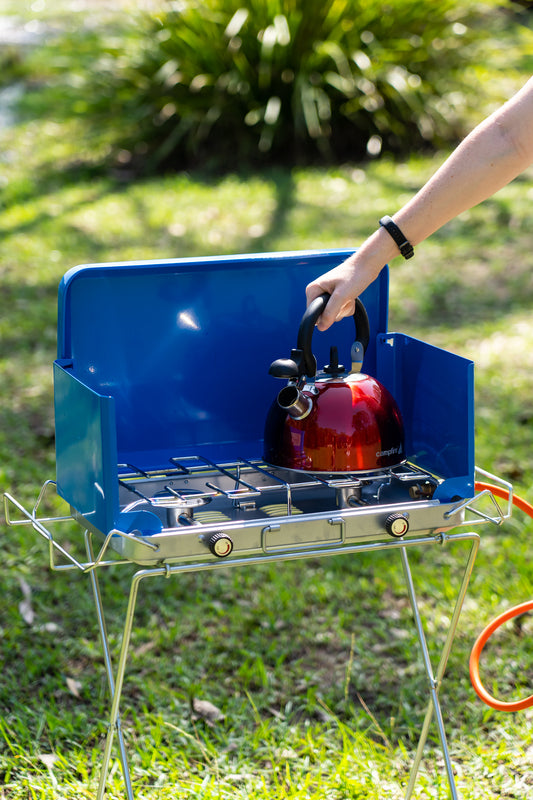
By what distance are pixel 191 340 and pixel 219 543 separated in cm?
74

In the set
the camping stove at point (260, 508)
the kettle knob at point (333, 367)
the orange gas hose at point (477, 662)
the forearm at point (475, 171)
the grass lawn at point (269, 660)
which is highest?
the forearm at point (475, 171)

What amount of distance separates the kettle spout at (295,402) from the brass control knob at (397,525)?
1.03 ft

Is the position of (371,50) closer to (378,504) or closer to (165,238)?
(165,238)

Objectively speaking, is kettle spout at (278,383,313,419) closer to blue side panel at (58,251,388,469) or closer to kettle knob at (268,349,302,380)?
kettle knob at (268,349,302,380)

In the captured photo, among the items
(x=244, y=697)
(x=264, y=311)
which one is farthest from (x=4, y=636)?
(x=264, y=311)

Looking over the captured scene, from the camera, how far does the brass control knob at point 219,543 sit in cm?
183

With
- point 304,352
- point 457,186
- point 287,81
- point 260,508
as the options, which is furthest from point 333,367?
point 287,81

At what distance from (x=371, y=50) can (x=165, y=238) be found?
104 inches

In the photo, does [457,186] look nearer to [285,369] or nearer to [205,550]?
[285,369]

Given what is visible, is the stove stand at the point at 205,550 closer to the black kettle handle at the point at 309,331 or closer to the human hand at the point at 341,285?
the black kettle handle at the point at 309,331

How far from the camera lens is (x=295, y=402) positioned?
2.09m

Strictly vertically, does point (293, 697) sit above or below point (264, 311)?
below

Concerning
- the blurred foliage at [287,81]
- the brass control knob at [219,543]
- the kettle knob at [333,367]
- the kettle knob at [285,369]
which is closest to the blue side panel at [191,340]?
the kettle knob at [333,367]

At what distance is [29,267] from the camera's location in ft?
21.9
